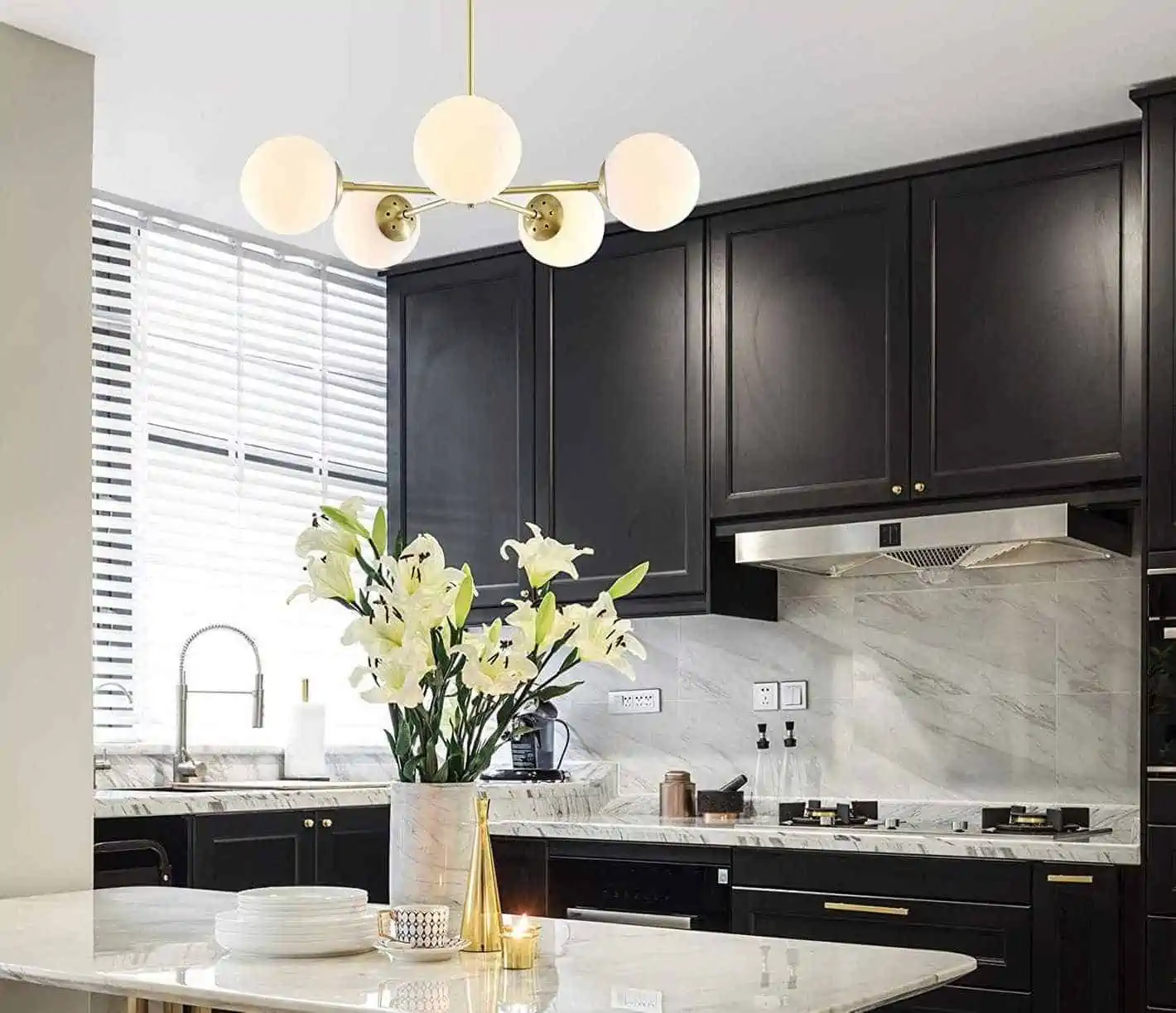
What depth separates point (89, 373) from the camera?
314cm

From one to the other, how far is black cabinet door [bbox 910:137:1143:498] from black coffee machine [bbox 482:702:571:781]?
1.45 meters

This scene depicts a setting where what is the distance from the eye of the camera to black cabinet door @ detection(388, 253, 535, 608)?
15.9 ft

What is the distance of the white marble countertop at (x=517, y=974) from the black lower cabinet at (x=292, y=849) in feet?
4.87

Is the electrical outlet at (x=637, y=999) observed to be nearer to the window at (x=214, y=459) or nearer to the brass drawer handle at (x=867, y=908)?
the brass drawer handle at (x=867, y=908)

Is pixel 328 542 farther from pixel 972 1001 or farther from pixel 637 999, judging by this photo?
pixel 972 1001

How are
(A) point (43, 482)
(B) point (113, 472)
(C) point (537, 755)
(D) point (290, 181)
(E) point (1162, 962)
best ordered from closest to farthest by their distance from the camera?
(D) point (290, 181)
(A) point (43, 482)
(E) point (1162, 962)
(B) point (113, 472)
(C) point (537, 755)

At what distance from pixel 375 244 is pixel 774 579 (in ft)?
7.83

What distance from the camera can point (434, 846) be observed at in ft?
6.54

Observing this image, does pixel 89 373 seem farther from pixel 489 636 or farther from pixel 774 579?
pixel 774 579

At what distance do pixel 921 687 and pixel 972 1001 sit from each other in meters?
0.99

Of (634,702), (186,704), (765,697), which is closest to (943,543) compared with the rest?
(765,697)

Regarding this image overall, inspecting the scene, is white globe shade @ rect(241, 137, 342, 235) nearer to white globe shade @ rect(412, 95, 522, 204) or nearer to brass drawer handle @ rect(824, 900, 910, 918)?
white globe shade @ rect(412, 95, 522, 204)

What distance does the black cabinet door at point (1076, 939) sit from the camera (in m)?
3.44

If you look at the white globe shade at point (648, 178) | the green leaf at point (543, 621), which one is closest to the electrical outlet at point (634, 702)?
the white globe shade at point (648, 178)
